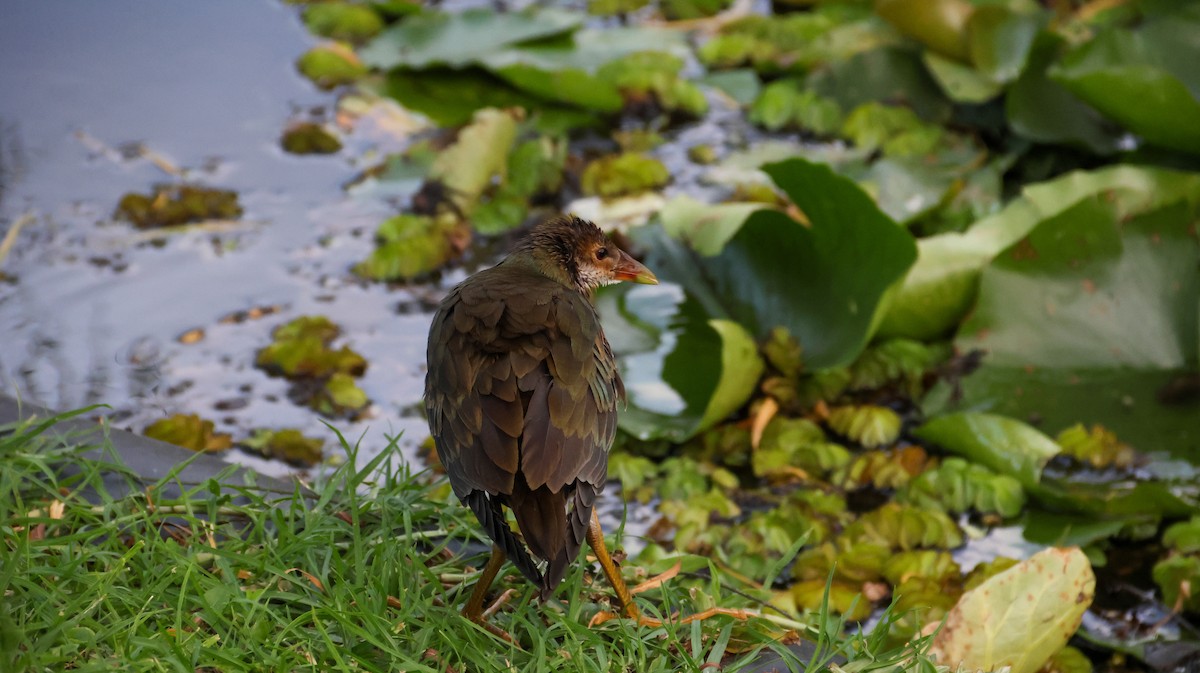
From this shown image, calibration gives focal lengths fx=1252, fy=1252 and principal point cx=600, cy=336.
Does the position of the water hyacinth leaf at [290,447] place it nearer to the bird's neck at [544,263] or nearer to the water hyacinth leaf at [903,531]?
the bird's neck at [544,263]

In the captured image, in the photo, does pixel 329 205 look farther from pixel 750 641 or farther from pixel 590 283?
pixel 750 641

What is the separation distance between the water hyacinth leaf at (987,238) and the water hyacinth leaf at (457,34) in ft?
7.24

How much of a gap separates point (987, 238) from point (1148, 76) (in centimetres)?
64

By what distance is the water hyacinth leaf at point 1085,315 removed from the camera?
3.22 meters

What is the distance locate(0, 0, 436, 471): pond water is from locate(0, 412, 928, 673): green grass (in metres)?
0.98

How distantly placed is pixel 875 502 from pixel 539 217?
162 centimetres

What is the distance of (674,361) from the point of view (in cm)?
339

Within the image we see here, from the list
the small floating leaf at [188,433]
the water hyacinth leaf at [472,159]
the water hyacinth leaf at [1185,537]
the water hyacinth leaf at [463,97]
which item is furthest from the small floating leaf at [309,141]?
the water hyacinth leaf at [1185,537]

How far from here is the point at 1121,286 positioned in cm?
328

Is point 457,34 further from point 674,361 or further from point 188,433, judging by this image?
point 188,433

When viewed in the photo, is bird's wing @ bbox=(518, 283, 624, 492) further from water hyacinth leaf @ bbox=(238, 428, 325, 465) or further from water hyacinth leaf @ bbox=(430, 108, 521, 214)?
water hyacinth leaf @ bbox=(430, 108, 521, 214)

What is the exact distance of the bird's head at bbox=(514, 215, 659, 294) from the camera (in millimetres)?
2436

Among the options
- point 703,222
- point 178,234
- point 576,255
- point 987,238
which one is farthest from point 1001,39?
point 178,234

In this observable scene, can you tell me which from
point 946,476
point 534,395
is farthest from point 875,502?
point 534,395
